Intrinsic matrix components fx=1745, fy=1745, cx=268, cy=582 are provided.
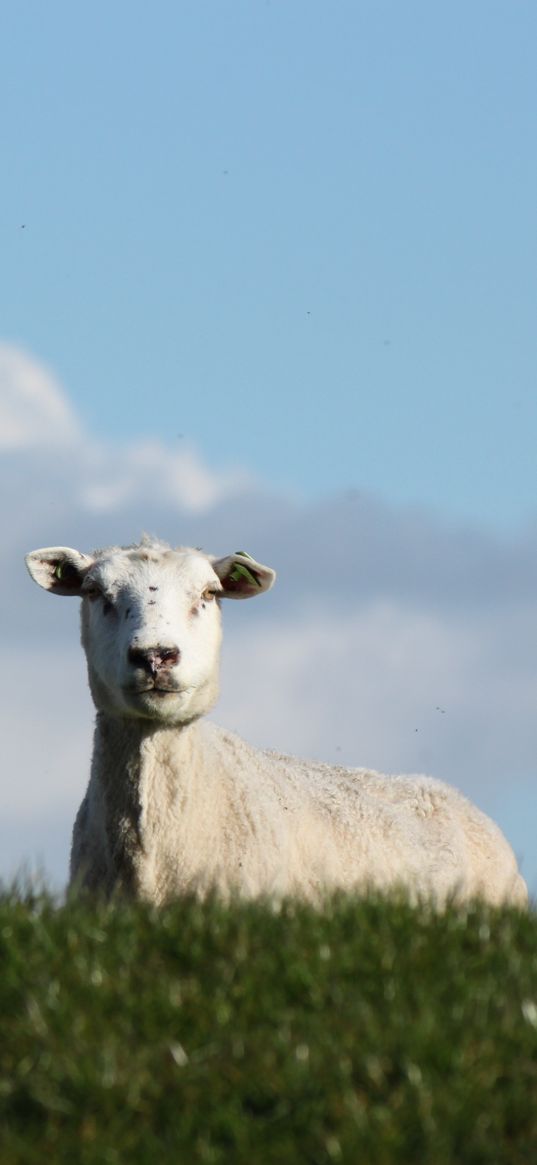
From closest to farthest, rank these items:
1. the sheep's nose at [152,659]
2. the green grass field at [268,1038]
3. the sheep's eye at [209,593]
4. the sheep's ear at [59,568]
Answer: the green grass field at [268,1038] < the sheep's nose at [152,659] < the sheep's eye at [209,593] < the sheep's ear at [59,568]

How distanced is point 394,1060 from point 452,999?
604mm

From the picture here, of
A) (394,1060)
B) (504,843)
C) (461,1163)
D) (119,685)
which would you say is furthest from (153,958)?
(504,843)

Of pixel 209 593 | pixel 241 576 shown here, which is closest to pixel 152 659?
pixel 209 593

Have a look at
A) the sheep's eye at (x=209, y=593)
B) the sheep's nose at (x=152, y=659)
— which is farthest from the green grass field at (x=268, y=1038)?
the sheep's eye at (x=209, y=593)

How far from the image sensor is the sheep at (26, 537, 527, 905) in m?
9.84

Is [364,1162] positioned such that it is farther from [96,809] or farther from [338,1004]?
[96,809]

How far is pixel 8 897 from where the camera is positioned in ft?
25.6

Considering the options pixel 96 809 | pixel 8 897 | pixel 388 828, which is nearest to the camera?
pixel 8 897

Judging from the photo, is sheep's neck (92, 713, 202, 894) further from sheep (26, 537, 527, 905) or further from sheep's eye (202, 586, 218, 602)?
sheep's eye (202, 586, 218, 602)

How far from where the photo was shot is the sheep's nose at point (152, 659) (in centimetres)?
955

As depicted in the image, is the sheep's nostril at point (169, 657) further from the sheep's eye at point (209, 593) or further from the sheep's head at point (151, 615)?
the sheep's eye at point (209, 593)

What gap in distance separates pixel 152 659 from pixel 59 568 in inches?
64.9

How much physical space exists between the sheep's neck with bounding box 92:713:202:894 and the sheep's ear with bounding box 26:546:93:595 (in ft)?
3.56

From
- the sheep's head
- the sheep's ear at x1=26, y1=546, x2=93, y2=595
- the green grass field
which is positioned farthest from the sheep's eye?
the green grass field
